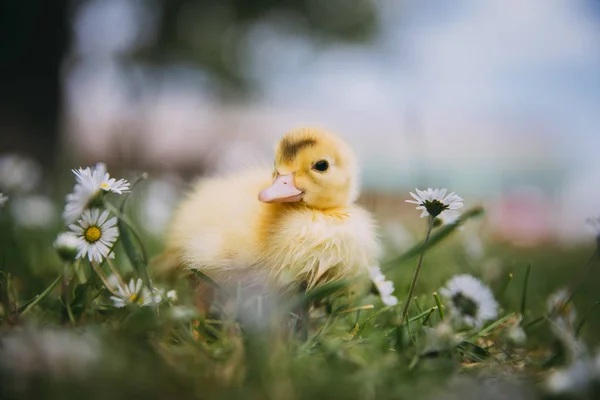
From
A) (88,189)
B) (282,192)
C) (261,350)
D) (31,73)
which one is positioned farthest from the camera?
(31,73)

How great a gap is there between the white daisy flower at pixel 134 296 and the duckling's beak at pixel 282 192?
0.19 meters

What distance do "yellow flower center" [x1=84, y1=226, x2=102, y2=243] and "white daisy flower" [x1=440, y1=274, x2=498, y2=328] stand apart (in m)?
0.51

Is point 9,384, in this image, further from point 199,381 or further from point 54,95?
point 54,95

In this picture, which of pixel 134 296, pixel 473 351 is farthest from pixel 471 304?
pixel 134 296

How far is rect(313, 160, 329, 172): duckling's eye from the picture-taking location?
0.81 m

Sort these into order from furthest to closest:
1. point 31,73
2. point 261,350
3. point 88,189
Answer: point 31,73
point 88,189
point 261,350

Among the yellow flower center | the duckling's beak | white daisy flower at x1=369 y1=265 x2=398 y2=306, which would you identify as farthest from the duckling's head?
the yellow flower center

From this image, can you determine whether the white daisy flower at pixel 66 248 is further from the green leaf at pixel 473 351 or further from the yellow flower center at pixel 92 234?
the green leaf at pixel 473 351

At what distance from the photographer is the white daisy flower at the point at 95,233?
2.29ft

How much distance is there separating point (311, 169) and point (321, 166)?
0.07ft

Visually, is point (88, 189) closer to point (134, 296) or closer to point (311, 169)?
point (134, 296)

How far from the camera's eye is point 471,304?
2.60 feet

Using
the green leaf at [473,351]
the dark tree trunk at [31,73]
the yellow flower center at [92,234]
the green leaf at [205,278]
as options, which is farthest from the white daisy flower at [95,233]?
the dark tree trunk at [31,73]

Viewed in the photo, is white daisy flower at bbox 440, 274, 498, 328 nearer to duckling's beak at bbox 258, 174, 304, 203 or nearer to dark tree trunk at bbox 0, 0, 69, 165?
duckling's beak at bbox 258, 174, 304, 203
